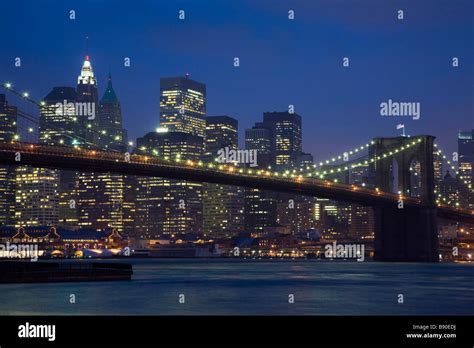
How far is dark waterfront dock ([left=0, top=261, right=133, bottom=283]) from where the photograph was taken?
57.6 meters

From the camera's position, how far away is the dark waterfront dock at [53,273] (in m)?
57.6

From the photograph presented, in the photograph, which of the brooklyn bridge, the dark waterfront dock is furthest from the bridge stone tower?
the dark waterfront dock

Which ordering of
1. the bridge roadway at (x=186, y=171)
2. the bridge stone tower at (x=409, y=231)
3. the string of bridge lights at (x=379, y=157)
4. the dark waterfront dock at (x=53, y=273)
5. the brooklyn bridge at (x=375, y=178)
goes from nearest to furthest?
the dark waterfront dock at (x=53, y=273), the bridge roadway at (x=186, y=171), the brooklyn bridge at (x=375, y=178), the bridge stone tower at (x=409, y=231), the string of bridge lights at (x=379, y=157)

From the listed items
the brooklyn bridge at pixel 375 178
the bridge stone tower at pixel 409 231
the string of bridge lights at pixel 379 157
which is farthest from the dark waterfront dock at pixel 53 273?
the string of bridge lights at pixel 379 157

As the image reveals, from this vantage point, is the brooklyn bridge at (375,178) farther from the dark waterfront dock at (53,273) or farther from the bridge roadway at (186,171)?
the dark waterfront dock at (53,273)

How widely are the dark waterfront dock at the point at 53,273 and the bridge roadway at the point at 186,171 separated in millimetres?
11142

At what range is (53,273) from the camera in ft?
195

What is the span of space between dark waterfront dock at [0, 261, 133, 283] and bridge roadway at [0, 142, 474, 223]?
11.1 m

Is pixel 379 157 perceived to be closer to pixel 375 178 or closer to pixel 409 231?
pixel 375 178

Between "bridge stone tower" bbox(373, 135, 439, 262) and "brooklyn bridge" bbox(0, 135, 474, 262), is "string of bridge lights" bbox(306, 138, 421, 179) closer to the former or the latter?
"brooklyn bridge" bbox(0, 135, 474, 262)

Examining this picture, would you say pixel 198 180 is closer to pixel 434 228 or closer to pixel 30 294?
pixel 434 228
